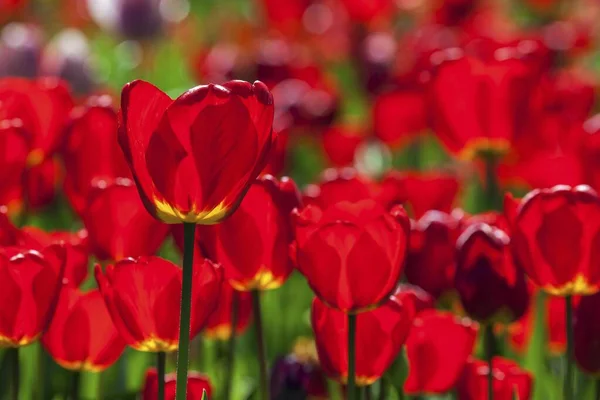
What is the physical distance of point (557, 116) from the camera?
2420 mm

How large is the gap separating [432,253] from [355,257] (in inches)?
12.6

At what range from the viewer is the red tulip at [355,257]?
1.14m

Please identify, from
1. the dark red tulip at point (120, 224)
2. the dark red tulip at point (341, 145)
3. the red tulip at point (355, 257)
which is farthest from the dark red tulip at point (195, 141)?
the dark red tulip at point (341, 145)

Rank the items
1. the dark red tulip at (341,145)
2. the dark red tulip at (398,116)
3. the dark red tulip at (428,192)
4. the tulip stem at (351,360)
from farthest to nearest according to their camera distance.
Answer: the dark red tulip at (398,116) → the dark red tulip at (341,145) → the dark red tulip at (428,192) → the tulip stem at (351,360)

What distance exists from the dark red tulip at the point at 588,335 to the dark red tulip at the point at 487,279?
0.30 feet

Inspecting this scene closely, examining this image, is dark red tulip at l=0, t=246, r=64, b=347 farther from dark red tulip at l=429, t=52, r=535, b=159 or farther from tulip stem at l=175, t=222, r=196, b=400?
dark red tulip at l=429, t=52, r=535, b=159

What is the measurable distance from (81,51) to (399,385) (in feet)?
7.57

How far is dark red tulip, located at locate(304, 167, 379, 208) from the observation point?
1501mm

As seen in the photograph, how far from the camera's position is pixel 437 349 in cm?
135

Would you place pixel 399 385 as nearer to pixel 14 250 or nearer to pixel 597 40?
pixel 14 250

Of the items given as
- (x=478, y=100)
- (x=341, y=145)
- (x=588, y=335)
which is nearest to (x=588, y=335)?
(x=588, y=335)

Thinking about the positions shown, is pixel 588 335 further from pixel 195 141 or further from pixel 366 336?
pixel 195 141

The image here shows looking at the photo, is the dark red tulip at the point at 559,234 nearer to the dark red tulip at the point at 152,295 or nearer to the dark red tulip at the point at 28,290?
the dark red tulip at the point at 152,295

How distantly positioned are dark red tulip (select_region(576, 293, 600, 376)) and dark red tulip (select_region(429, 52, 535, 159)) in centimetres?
70
